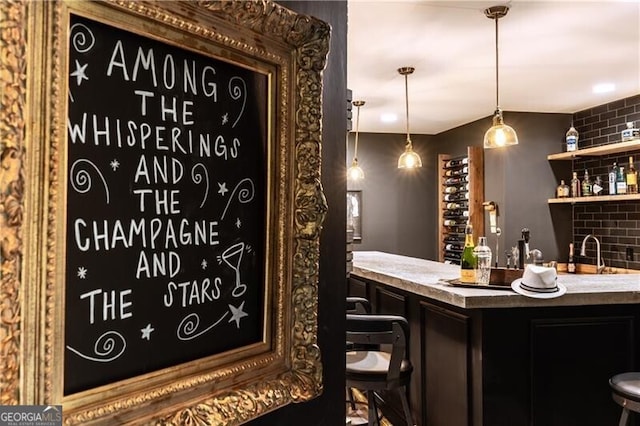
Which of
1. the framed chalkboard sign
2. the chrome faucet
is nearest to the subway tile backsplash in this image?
the chrome faucet

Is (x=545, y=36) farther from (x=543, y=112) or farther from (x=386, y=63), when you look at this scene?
(x=543, y=112)

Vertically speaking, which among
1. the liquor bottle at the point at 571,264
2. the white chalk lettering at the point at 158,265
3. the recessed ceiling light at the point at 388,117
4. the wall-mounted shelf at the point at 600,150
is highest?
the recessed ceiling light at the point at 388,117

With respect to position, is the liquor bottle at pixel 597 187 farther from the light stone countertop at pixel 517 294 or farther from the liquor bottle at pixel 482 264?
the liquor bottle at pixel 482 264

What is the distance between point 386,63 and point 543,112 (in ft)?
8.60

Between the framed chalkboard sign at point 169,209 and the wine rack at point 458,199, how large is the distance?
5524 mm

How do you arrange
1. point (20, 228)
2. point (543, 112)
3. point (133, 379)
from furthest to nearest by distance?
point (543, 112) < point (133, 379) < point (20, 228)

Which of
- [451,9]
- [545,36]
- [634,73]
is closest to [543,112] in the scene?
[634,73]

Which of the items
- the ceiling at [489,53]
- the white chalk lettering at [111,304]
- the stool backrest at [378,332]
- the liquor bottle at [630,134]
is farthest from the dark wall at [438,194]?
the white chalk lettering at [111,304]

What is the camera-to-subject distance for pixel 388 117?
601 centimetres

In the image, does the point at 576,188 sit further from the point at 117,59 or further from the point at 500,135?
the point at 117,59

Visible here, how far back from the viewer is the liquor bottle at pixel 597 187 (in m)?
5.23

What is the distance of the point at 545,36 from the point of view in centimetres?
331

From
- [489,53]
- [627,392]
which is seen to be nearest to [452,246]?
[489,53]

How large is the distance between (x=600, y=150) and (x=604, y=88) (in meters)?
0.62
